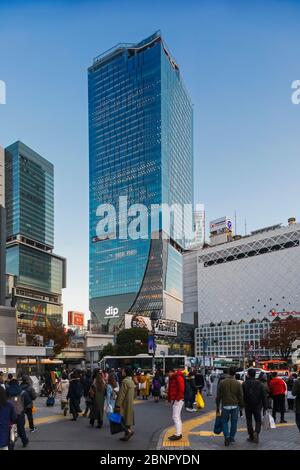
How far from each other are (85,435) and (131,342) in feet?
279

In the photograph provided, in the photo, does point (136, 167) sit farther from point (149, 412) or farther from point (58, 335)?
point (149, 412)

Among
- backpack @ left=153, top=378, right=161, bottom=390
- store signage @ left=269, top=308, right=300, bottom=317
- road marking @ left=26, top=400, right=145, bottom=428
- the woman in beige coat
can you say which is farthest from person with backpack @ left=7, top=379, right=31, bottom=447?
store signage @ left=269, top=308, right=300, bottom=317

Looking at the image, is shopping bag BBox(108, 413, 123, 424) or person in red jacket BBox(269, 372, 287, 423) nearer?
shopping bag BBox(108, 413, 123, 424)

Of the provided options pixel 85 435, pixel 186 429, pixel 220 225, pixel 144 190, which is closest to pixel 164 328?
pixel 220 225

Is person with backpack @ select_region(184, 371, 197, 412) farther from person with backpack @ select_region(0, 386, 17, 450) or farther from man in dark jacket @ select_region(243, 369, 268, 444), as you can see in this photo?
person with backpack @ select_region(0, 386, 17, 450)

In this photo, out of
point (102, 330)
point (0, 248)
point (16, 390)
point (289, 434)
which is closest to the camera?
point (16, 390)

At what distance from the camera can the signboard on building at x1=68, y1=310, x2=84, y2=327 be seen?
6974 inches

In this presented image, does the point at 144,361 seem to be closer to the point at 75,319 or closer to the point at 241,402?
the point at 241,402

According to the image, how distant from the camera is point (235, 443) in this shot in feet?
40.5

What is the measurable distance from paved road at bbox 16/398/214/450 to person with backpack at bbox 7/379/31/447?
0.96 ft

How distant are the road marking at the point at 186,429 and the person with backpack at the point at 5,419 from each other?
4.66m

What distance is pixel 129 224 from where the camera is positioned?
615ft
